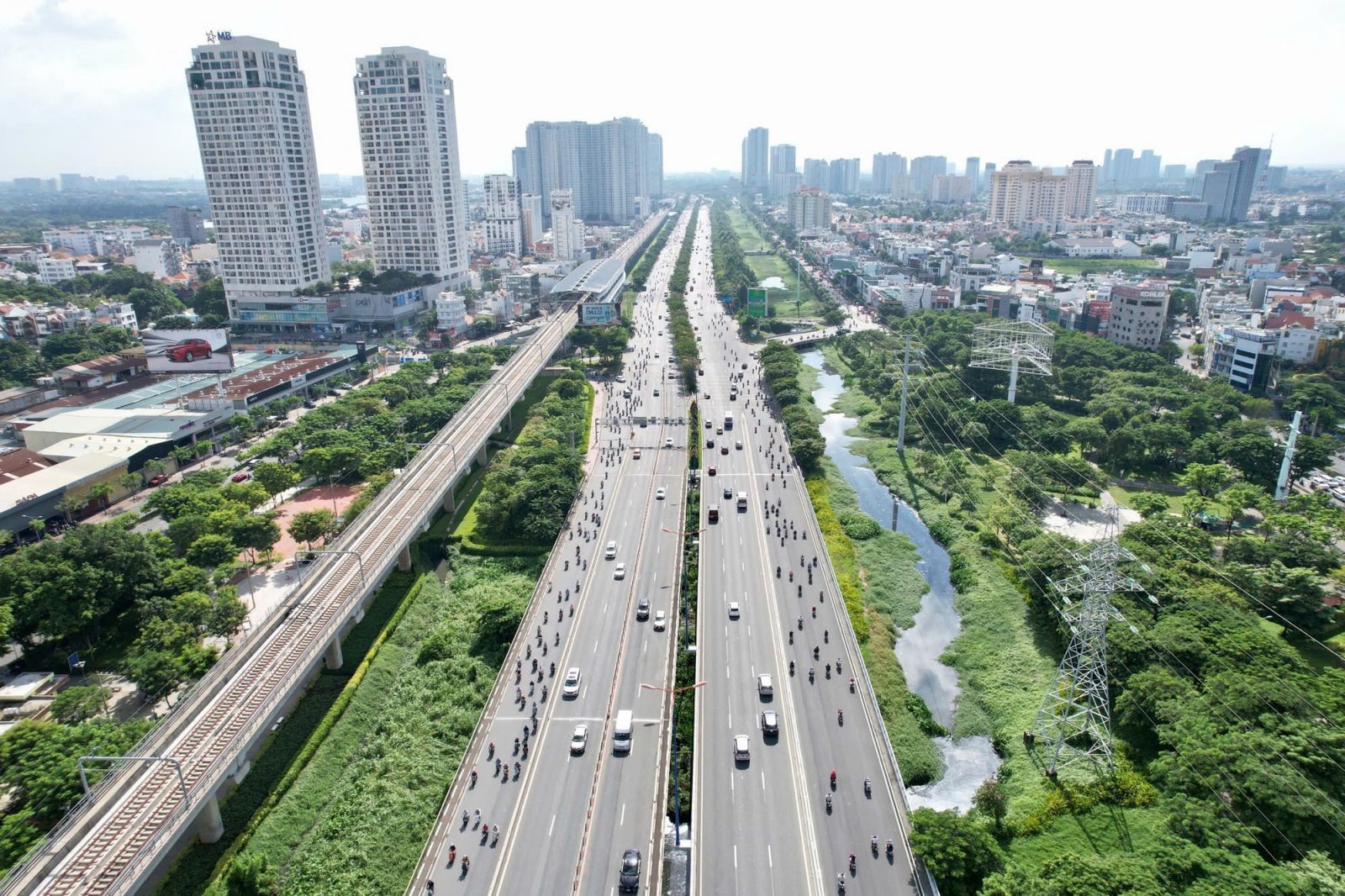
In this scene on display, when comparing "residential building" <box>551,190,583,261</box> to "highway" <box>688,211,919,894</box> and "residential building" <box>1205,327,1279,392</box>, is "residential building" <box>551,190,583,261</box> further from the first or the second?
"highway" <box>688,211,919,894</box>

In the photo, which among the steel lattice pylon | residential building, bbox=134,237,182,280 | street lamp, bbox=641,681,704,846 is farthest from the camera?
residential building, bbox=134,237,182,280

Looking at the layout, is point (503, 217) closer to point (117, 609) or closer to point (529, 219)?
point (529, 219)

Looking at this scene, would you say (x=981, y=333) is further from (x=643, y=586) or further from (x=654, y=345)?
(x=643, y=586)

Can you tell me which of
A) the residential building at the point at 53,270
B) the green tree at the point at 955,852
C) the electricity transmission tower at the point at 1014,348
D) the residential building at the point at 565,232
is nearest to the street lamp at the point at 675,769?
the green tree at the point at 955,852

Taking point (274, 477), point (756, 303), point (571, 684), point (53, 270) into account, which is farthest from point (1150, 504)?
point (53, 270)

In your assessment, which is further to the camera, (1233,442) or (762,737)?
(1233,442)

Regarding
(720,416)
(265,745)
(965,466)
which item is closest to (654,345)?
(720,416)

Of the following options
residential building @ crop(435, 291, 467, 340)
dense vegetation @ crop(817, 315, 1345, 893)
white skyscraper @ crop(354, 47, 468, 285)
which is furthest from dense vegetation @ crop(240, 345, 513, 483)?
dense vegetation @ crop(817, 315, 1345, 893)
